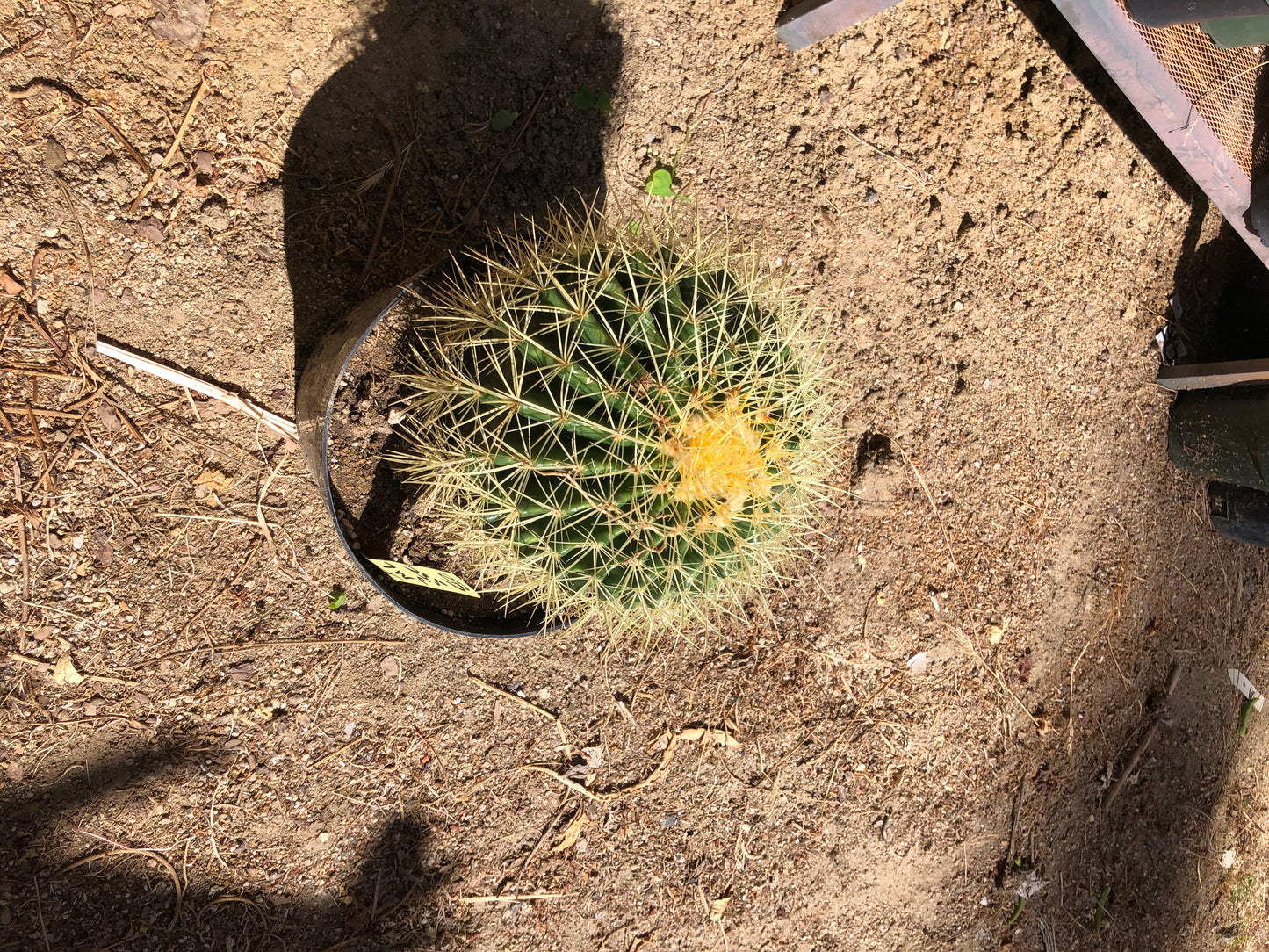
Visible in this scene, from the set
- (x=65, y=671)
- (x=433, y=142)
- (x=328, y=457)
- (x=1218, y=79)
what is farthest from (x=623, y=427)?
(x=1218, y=79)

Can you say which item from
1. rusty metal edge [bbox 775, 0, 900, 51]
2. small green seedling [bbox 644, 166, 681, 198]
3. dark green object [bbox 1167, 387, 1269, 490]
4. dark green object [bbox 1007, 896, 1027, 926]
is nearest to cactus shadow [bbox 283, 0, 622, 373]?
small green seedling [bbox 644, 166, 681, 198]

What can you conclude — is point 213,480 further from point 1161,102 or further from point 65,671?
point 1161,102

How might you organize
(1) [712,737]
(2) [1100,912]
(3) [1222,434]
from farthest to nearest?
(2) [1100,912] < (3) [1222,434] < (1) [712,737]

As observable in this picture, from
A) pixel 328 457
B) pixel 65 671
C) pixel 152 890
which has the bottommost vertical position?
pixel 152 890

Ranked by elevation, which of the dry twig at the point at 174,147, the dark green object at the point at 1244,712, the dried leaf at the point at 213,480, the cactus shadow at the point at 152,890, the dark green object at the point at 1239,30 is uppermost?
the dry twig at the point at 174,147

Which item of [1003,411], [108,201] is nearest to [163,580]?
[108,201]

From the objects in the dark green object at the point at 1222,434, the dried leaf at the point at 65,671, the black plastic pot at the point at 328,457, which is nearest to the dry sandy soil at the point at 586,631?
the dried leaf at the point at 65,671

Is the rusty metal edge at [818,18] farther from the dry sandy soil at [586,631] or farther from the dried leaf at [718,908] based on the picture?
the dried leaf at [718,908]

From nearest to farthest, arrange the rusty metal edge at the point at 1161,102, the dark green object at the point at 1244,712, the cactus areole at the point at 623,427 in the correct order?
the cactus areole at the point at 623,427, the rusty metal edge at the point at 1161,102, the dark green object at the point at 1244,712
